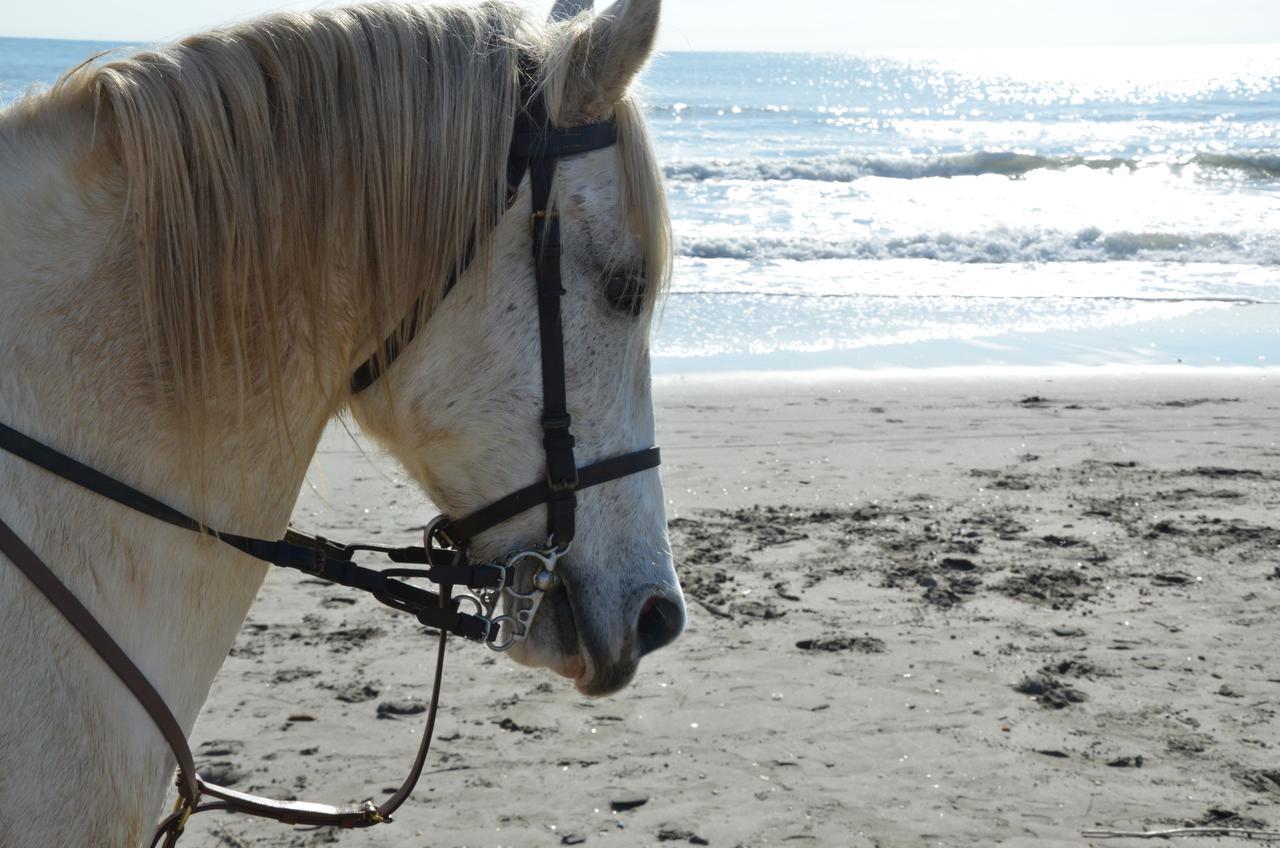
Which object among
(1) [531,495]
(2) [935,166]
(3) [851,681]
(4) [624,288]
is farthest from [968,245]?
(1) [531,495]

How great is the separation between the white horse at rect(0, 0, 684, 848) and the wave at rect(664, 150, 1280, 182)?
19.7m

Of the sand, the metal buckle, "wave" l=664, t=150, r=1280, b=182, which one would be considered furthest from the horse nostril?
"wave" l=664, t=150, r=1280, b=182

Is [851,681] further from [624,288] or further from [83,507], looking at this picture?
[83,507]

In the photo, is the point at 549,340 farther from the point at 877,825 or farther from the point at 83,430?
the point at 877,825

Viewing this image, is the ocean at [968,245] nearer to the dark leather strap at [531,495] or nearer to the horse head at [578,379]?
the horse head at [578,379]

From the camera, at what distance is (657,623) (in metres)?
1.65

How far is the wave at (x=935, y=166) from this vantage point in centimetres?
2158

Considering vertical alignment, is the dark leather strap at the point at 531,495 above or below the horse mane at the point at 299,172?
below

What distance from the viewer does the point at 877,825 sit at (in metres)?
3.13

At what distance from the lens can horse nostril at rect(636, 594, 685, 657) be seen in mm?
1639

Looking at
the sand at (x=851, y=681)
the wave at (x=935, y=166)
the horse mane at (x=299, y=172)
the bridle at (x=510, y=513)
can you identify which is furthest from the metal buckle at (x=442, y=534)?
the wave at (x=935, y=166)

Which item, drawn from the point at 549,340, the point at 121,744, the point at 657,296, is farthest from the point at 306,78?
the point at 121,744

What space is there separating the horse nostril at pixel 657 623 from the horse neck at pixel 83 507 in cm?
62

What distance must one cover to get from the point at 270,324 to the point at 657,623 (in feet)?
2.36
